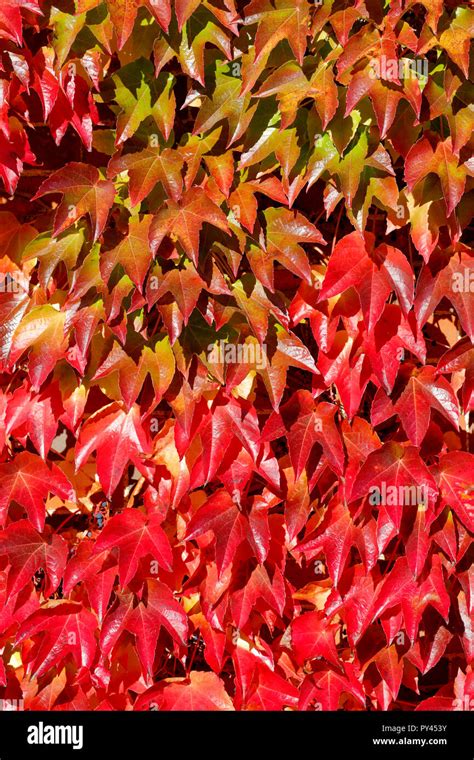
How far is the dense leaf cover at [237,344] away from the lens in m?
1.39

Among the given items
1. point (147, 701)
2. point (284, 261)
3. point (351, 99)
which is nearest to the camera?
point (351, 99)

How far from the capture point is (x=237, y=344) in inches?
59.3

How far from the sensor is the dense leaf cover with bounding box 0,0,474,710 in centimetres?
139

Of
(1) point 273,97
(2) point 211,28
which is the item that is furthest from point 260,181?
(2) point 211,28

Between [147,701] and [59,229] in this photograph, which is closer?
[59,229]

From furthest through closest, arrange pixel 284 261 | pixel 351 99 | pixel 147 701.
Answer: pixel 147 701 → pixel 284 261 → pixel 351 99

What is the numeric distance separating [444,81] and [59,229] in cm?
72

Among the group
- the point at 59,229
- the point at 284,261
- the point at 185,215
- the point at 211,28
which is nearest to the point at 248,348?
the point at 284,261

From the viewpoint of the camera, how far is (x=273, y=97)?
4.74ft

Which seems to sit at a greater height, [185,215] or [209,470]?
[185,215]

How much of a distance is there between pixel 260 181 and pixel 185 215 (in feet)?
0.57

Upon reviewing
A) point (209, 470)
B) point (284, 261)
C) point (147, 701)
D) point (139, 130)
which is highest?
point (139, 130)

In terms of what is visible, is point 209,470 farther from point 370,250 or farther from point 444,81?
point 444,81

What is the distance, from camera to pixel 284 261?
1.44m
